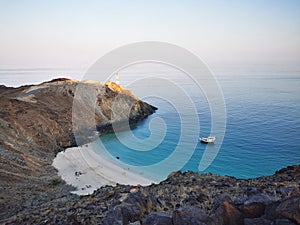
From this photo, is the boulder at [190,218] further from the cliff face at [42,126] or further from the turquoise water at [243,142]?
the turquoise water at [243,142]

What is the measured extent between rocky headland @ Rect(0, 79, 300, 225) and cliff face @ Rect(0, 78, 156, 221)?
0.21 ft

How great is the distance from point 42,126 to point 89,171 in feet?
49.3

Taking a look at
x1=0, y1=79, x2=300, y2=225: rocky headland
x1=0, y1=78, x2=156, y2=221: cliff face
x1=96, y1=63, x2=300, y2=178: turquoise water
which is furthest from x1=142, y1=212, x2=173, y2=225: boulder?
x1=96, y1=63, x2=300, y2=178: turquoise water

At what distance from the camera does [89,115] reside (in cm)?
5359

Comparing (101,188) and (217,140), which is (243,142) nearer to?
(217,140)

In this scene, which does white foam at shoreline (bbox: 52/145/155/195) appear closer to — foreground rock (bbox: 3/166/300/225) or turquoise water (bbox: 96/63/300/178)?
turquoise water (bbox: 96/63/300/178)

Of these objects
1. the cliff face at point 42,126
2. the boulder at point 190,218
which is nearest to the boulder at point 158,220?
the boulder at point 190,218

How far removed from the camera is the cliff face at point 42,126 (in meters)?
21.8

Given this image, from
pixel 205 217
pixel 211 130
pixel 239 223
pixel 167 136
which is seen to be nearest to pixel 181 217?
pixel 205 217

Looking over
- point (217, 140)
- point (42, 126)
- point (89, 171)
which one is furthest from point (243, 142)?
Answer: point (42, 126)

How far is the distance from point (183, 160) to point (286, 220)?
33846 millimetres

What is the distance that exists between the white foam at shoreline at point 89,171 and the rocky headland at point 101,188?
1.42 m

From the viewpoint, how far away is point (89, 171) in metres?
30.5

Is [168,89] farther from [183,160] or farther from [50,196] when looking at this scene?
[50,196]
